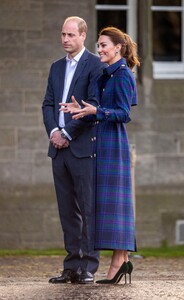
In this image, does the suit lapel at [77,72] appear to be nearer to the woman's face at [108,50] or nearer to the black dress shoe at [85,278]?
the woman's face at [108,50]

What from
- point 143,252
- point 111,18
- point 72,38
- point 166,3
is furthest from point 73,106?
point 166,3

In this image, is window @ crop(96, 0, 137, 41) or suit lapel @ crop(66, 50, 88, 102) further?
window @ crop(96, 0, 137, 41)

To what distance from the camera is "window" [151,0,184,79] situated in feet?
46.7

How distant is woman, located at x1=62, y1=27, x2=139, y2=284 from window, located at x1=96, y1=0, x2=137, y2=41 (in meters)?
5.65

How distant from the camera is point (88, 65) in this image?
8.83 meters

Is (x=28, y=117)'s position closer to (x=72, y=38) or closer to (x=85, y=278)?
(x=72, y=38)

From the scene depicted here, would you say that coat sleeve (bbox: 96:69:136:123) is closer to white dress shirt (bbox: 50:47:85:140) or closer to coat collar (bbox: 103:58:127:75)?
coat collar (bbox: 103:58:127:75)

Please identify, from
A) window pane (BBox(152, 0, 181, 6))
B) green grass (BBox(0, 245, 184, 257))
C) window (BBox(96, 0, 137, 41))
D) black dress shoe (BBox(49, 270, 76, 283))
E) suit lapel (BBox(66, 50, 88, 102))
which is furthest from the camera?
window pane (BBox(152, 0, 181, 6))

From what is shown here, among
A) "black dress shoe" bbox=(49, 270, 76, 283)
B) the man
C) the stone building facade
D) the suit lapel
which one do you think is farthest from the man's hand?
the stone building facade

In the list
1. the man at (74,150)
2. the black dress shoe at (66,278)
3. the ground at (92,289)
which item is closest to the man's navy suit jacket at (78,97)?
the man at (74,150)

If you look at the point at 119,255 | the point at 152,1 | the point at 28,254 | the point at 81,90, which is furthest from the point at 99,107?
the point at 152,1

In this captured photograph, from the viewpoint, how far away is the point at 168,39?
14.4 meters

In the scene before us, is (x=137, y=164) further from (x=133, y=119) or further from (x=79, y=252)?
(x=79, y=252)

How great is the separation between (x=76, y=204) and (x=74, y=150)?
42 cm
